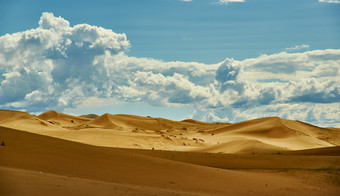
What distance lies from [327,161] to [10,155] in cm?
1574

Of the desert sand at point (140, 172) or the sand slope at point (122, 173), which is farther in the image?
the sand slope at point (122, 173)

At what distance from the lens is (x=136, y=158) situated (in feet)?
46.2

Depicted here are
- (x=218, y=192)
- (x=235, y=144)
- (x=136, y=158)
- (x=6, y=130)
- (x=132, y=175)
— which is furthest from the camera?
(x=235, y=144)

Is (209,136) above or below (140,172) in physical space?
above

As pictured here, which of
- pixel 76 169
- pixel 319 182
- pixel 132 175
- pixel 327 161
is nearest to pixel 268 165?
pixel 327 161

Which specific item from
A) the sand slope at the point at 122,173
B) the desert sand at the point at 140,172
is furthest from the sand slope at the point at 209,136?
the sand slope at the point at 122,173

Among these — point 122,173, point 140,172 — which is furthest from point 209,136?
point 122,173

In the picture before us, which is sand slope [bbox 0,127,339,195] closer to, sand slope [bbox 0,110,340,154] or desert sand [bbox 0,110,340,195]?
desert sand [bbox 0,110,340,195]

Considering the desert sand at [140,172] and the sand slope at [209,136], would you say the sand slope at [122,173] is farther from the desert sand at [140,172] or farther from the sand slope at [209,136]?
the sand slope at [209,136]

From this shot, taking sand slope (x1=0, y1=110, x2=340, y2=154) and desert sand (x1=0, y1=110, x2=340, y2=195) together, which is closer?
desert sand (x1=0, y1=110, x2=340, y2=195)

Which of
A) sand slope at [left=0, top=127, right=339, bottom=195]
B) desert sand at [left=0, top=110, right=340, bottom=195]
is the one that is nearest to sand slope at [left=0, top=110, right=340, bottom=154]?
desert sand at [left=0, top=110, right=340, bottom=195]

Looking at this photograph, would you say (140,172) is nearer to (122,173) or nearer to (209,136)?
(122,173)

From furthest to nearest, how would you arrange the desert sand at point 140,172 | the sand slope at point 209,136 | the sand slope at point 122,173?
the sand slope at point 209,136
the sand slope at point 122,173
the desert sand at point 140,172

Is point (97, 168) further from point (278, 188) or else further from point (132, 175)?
point (278, 188)
